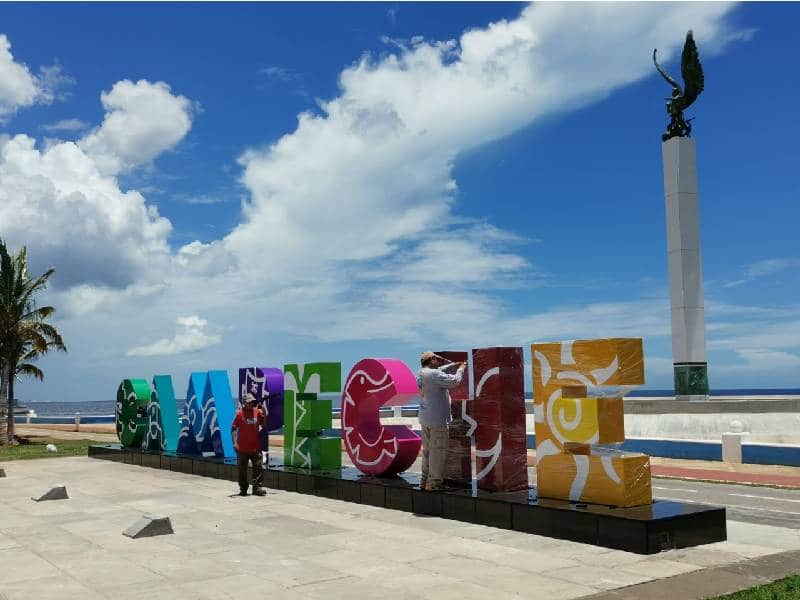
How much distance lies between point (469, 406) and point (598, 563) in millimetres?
3924

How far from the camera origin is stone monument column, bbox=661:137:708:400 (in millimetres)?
35688

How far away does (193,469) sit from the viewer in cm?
1869

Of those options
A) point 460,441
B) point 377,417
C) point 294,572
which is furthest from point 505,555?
point 377,417

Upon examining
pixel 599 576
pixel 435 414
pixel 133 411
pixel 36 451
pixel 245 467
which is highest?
pixel 435 414

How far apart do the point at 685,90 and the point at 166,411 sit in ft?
96.6

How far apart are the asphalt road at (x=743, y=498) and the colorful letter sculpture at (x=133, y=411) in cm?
1430

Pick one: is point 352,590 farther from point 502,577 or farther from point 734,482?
point 734,482

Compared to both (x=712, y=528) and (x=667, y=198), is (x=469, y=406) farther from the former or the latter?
(x=667, y=198)

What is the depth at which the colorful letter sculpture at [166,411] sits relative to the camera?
20641 mm

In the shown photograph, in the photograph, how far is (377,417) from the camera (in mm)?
13914

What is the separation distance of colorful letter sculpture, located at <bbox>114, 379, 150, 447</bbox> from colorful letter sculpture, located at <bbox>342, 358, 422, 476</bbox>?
1042 centimetres

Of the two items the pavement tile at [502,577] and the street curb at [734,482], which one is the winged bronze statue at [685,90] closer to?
the street curb at [734,482]

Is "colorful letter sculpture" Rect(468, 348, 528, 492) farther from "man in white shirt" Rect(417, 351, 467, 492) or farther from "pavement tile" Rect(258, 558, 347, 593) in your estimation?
"pavement tile" Rect(258, 558, 347, 593)

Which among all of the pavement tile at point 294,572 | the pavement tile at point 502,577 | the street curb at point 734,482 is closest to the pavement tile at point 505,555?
the pavement tile at point 502,577
